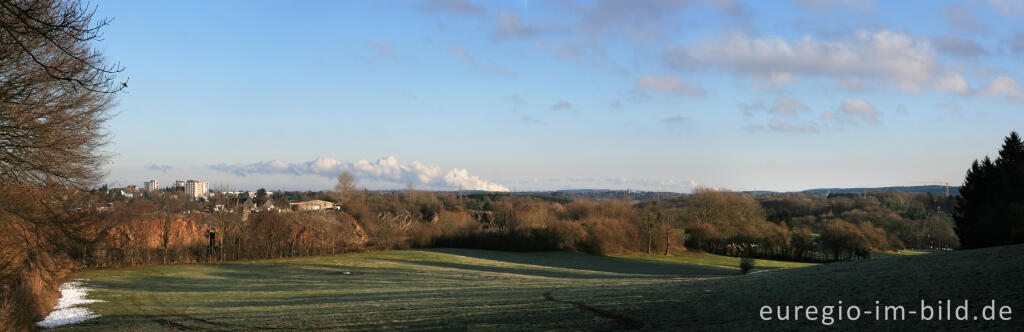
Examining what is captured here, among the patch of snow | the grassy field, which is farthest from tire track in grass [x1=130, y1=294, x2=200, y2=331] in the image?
the patch of snow

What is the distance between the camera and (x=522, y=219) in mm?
74875

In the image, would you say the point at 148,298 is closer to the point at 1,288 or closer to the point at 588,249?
the point at 1,288

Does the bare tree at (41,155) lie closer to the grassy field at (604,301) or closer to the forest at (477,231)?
the grassy field at (604,301)

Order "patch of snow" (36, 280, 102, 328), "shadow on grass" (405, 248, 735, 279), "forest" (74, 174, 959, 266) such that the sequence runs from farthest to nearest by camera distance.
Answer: "forest" (74, 174, 959, 266)
"shadow on grass" (405, 248, 735, 279)
"patch of snow" (36, 280, 102, 328)

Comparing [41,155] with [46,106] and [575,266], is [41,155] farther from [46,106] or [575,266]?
[575,266]

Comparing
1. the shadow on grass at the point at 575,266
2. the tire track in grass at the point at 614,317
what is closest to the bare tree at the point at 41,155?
the tire track in grass at the point at 614,317

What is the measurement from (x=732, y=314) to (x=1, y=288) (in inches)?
917

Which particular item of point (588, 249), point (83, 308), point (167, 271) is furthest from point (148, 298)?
point (588, 249)

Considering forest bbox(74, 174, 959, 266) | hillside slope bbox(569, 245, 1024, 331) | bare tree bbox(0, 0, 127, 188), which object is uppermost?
bare tree bbox(0, 0, 127, 188)

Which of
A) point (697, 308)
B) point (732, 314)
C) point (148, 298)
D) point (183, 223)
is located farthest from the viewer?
point (183, 223)

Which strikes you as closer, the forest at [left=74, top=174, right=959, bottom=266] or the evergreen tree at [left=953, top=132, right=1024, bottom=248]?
the evergreen tree at [left=953, top=132, right=1024, bottom=248]

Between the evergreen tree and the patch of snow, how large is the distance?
51.5m

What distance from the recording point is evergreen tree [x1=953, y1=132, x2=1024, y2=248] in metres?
37.3

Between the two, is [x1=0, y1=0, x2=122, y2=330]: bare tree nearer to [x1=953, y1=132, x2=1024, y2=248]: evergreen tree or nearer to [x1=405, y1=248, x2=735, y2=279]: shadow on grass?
[x1=405, y1=248, x2=735, y2=279]: shadow on grass
